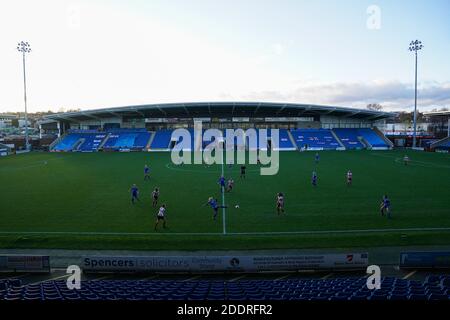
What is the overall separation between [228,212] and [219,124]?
2332 inches

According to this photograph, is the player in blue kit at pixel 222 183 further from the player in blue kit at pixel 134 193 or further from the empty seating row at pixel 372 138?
the empty seating row at pixel 372 138

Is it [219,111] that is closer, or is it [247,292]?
[247,292]

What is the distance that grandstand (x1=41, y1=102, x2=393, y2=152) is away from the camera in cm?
6925

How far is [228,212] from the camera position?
20828mm

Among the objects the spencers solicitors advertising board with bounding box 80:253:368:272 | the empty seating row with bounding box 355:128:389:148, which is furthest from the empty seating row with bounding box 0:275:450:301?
the empty seating row with bounding box 355:128:389:148

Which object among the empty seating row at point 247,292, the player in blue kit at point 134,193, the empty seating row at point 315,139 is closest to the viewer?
the empty seating row at point 247,292

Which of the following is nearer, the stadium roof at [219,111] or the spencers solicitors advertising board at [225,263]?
the spencers solicitors advertising board at [225,263]

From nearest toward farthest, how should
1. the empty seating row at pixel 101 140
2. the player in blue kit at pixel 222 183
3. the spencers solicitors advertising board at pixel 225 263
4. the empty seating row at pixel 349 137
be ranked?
the spencers solicitors advertising board at pixel 225 263, the player in blue kit at pixel 222 183, the empty seating row at pixel 101 140, the empty seating row at pixel 349 137

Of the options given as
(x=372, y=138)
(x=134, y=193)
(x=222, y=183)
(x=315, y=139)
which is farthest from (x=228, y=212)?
(x=372, y=138)

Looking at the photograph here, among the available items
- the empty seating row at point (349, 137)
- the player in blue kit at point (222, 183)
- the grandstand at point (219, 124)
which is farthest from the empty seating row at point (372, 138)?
the player in blue kit at point (222, 183)

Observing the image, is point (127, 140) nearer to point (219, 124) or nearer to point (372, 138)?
point (219, 124)

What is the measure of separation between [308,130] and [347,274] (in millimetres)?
66394

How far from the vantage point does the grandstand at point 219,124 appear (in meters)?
69.2
